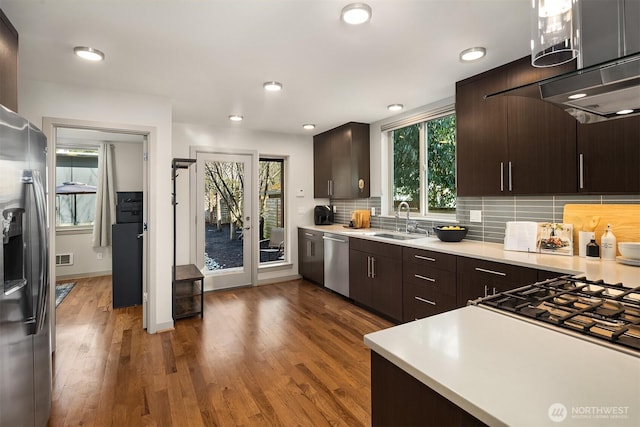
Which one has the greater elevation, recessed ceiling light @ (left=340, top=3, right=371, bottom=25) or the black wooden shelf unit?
recessed ceiling light @ (left=340, top=3, right=371, bottom=25)

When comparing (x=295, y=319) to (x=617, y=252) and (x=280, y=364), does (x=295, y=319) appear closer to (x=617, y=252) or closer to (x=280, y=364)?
(x=280, y=364)

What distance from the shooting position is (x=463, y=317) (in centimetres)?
111

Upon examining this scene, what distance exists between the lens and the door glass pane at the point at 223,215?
4.63 metres

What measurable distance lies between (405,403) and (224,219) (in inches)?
167

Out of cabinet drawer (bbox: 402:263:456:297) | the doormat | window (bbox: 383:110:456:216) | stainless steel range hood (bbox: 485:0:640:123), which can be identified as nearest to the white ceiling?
window (bbox: 383:110:456:216)

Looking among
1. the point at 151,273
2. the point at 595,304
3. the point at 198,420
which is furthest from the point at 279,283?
the point at 595,304

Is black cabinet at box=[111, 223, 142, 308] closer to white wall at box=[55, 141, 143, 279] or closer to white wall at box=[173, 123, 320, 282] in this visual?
white wall at box=[173, 123, 320, 282]

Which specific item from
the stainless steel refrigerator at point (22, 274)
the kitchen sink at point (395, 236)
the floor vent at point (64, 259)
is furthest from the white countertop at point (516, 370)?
the floor vent at point (64, 259)

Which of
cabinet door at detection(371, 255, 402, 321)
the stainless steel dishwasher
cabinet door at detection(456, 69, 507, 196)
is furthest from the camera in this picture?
the stainless steel dishwasher

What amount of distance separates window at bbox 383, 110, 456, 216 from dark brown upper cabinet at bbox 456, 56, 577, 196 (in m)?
0.59

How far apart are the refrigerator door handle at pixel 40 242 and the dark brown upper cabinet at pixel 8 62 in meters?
0.65

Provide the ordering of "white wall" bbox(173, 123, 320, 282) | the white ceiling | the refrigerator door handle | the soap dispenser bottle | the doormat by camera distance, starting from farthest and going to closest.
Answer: "white wall" bbox(173, 123, 320, 282) → the doormat → the soap dispenser bottle → the white ceiling → the refrigerator door handle

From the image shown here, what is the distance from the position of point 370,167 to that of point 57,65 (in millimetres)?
3449

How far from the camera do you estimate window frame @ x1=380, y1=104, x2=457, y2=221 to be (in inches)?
141
